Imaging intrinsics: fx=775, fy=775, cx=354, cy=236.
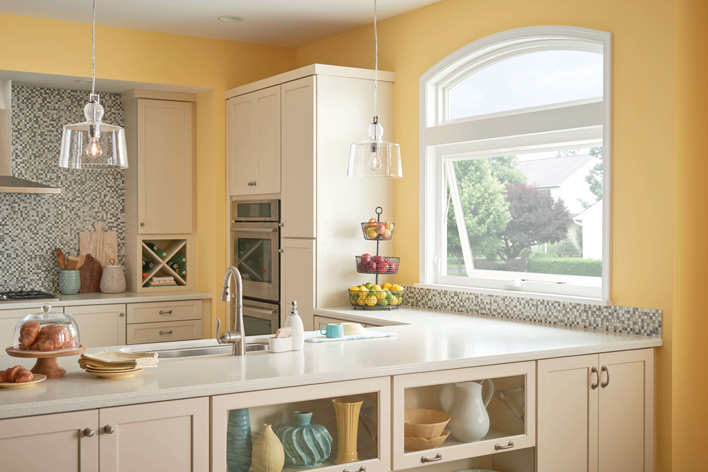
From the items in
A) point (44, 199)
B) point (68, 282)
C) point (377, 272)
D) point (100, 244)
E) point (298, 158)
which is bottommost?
Answer: point (68, 282)

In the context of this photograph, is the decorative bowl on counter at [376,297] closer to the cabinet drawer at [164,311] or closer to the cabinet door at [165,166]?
the cabinet drawer at [164,311]

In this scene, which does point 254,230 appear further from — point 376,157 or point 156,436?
point 156,436

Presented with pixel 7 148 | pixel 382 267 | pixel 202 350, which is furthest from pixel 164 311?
pixel 202 350

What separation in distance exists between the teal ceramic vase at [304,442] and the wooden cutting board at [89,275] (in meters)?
3.59

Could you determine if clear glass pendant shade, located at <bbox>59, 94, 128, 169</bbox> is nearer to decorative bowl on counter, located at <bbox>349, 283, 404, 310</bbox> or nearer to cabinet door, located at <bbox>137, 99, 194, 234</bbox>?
decorative bowl on counter, located at <bbox>349, 283, 404, 310</bbox>

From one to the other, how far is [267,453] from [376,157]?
1293 millimetres

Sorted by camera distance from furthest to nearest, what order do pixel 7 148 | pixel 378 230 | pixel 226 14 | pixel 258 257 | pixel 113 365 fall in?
pixel 258 257 → pixel 7 148 → pixel 226 14 → pixel 378 230 → pixel 113 365

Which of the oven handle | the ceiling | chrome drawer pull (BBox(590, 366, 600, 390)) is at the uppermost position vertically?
the ceiling

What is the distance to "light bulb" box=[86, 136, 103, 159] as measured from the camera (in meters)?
2.65

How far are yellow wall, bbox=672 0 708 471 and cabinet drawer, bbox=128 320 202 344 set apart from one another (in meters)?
3.46

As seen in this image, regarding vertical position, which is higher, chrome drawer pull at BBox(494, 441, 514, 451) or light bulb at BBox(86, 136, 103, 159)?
light bulb at BBox(86, 136, 103, 159)

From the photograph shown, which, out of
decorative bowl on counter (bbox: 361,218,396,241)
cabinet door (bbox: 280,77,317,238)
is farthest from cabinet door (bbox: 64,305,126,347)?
decorative bowl on counter (bbox: 361,218,396,241)

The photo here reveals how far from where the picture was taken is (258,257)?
531 centimetres

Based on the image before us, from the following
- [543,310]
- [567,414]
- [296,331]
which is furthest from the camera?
[543,310]
